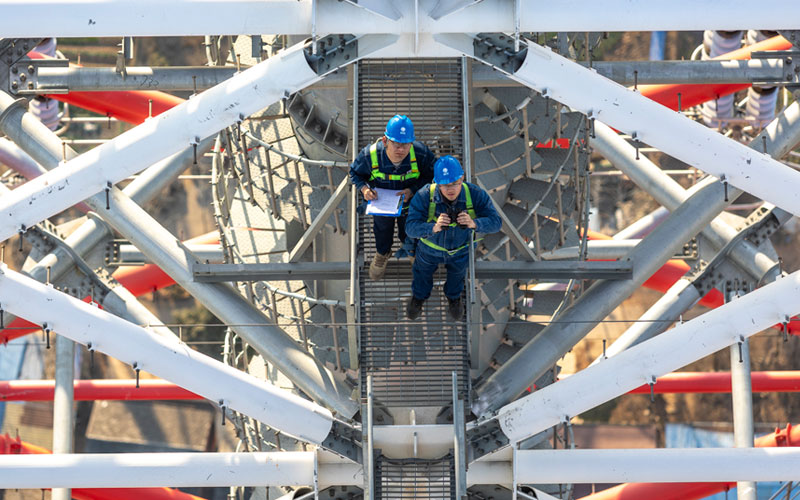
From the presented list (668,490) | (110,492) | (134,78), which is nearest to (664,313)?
(668,490)

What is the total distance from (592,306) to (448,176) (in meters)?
4.59

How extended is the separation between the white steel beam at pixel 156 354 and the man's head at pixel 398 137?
112 inches

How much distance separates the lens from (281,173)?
18281mm

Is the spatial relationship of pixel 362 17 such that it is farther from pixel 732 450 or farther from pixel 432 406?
pixel 732 450

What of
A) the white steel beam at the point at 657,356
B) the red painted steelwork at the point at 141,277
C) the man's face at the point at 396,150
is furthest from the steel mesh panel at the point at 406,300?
the red painted steelwork at the point at 141,277

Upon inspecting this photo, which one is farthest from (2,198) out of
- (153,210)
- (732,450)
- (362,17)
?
(153,210)

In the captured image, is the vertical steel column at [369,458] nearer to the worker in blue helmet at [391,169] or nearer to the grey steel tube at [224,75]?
the worker in blue helmet at [391,169]

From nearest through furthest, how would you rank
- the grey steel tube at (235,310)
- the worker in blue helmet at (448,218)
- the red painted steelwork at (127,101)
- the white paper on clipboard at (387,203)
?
1. the worker in blue helmet at (448,218)
2. the white paper on clipboard at (387,203)
3. the grey steel tube at (235,310)
4. the red painted steelwork at (127,101)

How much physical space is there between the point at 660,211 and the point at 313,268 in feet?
40.6

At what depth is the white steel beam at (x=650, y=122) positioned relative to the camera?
13.8 meters

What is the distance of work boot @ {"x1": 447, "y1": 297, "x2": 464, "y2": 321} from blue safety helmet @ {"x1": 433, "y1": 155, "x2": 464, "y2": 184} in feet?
6.43

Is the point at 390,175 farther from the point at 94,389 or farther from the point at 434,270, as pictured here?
the point at 94,389

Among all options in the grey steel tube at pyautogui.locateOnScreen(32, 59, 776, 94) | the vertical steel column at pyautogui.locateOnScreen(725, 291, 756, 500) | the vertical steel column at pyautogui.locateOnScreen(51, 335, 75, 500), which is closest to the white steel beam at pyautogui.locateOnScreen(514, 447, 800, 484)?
the vertical steel column at pyautogui.locateOnScreen(725, 291, 756, 500)

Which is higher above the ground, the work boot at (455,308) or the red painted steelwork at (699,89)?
the red painted steelwork at (699,89)
